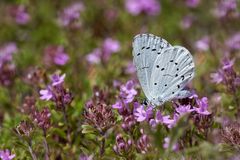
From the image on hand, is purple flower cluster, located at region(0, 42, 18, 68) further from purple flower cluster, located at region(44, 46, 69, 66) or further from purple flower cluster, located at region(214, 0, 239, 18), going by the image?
purple flower cluster, located at region(214, 0, 239, 18)

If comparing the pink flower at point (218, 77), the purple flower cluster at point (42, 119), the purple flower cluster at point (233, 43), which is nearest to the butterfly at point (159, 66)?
the pink flower at point (218, 77)

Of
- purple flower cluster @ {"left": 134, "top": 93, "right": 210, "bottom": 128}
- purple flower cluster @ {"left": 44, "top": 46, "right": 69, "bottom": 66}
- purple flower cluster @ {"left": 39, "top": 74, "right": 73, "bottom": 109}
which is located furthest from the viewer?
purple flower cluster @ {"left": 44, "top": 46, "right": 69, "bottom": 66}

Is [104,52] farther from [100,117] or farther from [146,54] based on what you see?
[100,117]

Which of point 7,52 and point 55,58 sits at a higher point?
point 7,52

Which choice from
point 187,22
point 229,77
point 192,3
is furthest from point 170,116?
point 192,3

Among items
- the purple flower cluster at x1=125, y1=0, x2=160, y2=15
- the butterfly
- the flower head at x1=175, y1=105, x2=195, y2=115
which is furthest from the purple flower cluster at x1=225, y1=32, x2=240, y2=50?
the flower head at x1=175, y1=105, x2=195, y2=115

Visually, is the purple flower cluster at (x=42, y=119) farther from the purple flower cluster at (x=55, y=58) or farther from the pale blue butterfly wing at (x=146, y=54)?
the purple flower cluster at (x=55, y=58)
